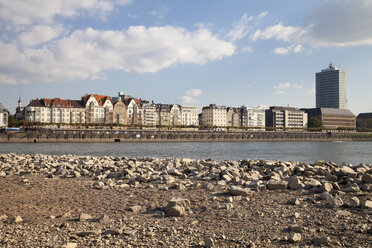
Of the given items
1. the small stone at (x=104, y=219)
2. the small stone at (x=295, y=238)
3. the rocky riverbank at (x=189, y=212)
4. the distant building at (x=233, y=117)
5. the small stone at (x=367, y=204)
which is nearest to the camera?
the small stone at (x=295, y=238)

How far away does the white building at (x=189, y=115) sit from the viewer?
179875mm

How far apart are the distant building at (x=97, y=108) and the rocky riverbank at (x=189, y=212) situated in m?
136

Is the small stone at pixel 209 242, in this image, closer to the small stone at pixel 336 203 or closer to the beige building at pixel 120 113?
the small stone at pixel 336 203

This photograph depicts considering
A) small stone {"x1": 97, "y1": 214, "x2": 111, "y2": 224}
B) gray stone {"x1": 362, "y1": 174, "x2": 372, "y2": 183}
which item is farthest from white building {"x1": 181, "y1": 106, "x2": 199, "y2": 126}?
small stone {"x1": 97, "y1": 214, "x2": 111, "y2": 224}

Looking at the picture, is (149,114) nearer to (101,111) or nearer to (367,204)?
(101,111)

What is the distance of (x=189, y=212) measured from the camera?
8453 mm

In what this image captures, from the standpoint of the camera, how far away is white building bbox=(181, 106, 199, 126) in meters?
180

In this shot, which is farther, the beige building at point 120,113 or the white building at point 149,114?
the white building at point 149,114

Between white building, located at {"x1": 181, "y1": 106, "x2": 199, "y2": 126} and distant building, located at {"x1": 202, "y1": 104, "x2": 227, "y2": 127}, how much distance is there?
674 centimetres

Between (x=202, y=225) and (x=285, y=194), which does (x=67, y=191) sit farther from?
(x=285, y=194)

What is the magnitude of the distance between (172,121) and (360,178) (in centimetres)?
16214

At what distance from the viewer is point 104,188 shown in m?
12.0

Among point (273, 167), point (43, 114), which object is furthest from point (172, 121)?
point (273, 167)

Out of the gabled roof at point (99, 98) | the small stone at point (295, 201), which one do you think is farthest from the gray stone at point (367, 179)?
the gabled roof at point (99, 98)
